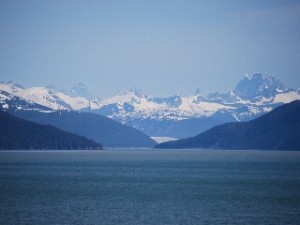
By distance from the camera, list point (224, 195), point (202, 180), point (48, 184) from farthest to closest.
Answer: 1. point (202, 180)
2. point (48, 184)
3. point (224, 195)

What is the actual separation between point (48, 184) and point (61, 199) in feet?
112

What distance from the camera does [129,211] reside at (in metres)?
97.3

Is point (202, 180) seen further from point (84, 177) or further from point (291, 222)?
point (291, 222)

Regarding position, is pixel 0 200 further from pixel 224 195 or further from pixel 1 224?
pixel 224 195

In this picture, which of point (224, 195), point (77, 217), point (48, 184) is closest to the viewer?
point (77, 217)

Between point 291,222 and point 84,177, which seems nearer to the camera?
point 291,222

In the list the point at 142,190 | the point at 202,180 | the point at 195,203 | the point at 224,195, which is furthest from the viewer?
the point at 202,180

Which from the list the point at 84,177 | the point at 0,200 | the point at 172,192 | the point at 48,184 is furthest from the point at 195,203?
the point at 84,177

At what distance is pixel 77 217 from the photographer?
90.6m

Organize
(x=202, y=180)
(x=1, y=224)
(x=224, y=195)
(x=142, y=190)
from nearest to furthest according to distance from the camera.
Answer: (x=1, y=224)
(x=224, y=195)
(x=142, y=190)
(x=202, y=180)

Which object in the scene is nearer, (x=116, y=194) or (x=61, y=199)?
(x=61, y=199)

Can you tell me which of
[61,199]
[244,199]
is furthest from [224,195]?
[61,199]

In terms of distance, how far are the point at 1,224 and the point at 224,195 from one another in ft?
159

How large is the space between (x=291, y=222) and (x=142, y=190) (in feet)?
160
